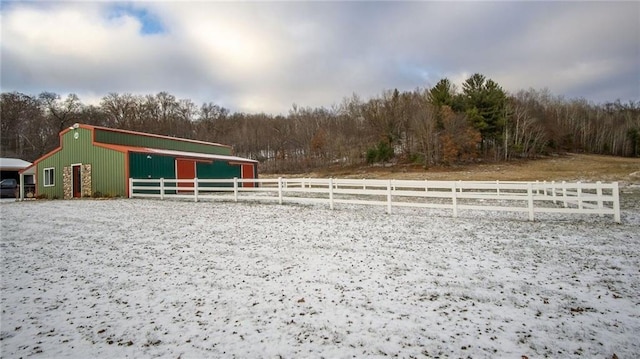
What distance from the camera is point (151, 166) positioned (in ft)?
61.8

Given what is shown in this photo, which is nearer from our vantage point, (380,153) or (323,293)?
(323,293)

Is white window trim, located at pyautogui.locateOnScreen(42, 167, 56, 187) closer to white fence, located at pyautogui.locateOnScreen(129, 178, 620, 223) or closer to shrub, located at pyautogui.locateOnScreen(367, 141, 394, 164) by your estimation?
white fence, located at pyautogui.locateOnScreen(129, 178, 620, 223)

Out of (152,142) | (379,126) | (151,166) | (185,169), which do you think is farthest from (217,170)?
(379,126)

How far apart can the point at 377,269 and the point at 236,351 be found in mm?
2685

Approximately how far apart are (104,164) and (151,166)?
96.8 inches

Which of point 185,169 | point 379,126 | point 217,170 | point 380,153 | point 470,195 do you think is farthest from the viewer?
point 379,126

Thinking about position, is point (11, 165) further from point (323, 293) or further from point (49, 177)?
point (323, 293)

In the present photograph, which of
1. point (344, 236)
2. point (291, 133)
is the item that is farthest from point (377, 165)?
point (344, 236)

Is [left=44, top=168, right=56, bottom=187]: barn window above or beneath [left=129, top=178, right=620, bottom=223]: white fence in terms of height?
above

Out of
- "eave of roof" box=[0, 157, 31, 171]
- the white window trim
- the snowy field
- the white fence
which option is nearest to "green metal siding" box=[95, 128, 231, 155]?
the white window trim

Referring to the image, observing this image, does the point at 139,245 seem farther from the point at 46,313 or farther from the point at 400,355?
the point at 400,355

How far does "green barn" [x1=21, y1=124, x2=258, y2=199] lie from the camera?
58.8 ft

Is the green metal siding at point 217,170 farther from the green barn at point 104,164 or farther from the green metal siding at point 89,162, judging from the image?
the green metal siding at point 89,162

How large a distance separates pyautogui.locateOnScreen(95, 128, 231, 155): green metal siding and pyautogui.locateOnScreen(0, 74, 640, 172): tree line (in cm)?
2268
